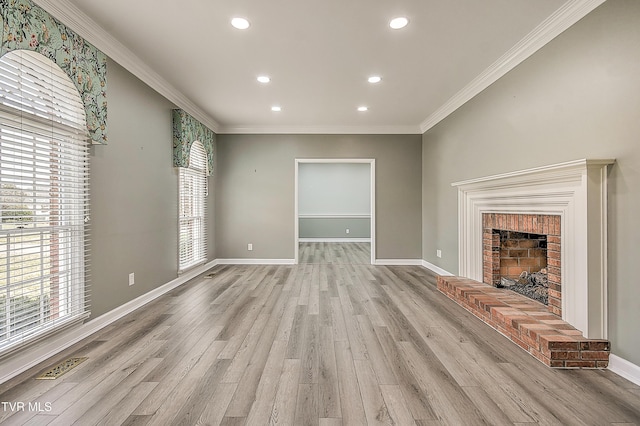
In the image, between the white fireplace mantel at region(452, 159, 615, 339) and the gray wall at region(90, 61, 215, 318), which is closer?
the white fireplace mantel at region(452, 159, 615, 339)

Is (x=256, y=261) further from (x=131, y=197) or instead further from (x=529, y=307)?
(x=529, y=307)

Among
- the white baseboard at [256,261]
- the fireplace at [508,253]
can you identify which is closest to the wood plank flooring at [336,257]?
the white baseboard at [256,261]

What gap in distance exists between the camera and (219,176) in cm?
571

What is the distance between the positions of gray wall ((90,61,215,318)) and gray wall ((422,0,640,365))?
158 inches

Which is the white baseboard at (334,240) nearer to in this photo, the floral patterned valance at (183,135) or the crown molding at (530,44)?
the floral patterned valance at (183,135)

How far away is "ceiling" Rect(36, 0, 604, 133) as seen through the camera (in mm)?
2283

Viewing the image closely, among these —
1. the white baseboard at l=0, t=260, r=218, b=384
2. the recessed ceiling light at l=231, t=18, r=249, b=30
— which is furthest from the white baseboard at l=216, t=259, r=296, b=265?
the recessed ceiling light at l=231, t=18, r=249, b=30

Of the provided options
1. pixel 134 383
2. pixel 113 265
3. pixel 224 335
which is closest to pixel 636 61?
pixel 224 335

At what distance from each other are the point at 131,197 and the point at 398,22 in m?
3.11

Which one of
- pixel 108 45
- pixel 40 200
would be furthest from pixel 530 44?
pixel 40 200

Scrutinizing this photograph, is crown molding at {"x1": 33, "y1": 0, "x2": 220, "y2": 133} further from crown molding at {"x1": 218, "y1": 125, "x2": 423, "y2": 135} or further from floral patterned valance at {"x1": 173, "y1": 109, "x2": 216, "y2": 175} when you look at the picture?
crown molding at {"x1": 218, "y1": 125, "x2": 423, "y2": 135}

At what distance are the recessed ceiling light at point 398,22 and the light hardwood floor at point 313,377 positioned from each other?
265 centimetres

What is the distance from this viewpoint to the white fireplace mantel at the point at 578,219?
6.64 feet

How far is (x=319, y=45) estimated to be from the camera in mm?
2799
